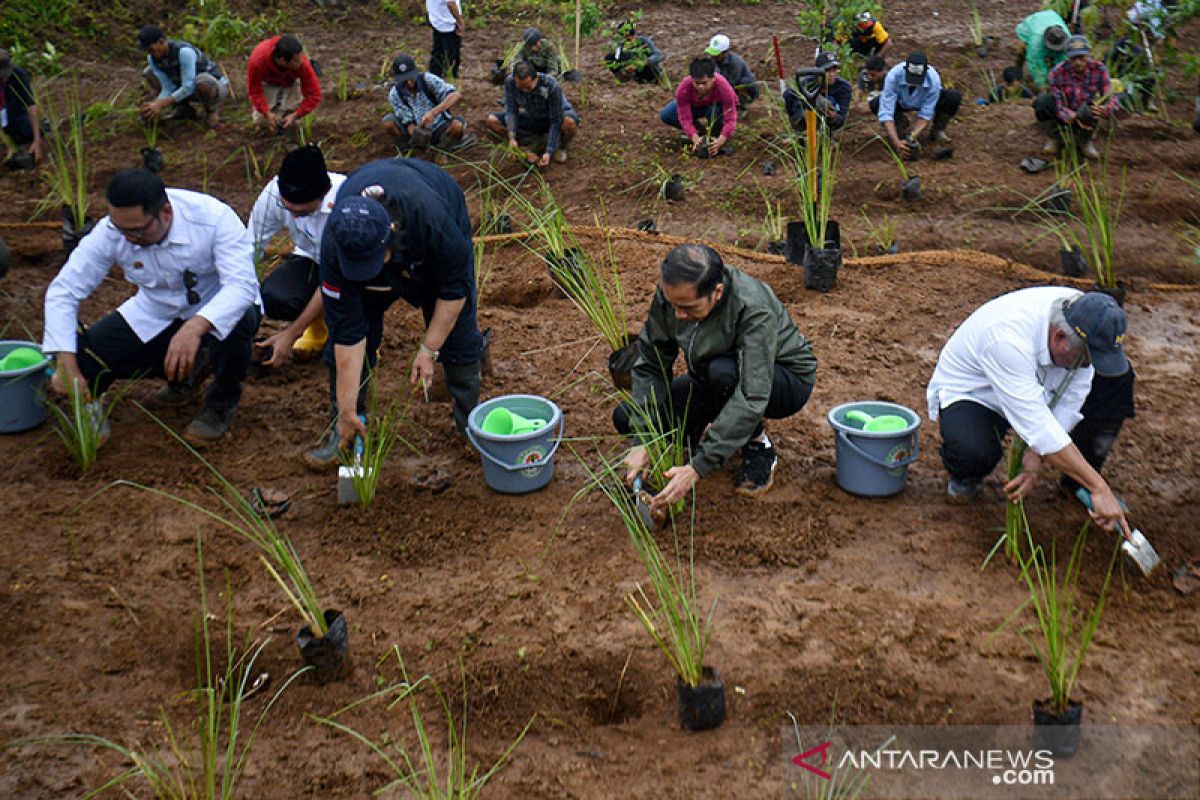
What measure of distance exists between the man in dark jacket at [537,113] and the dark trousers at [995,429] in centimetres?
477

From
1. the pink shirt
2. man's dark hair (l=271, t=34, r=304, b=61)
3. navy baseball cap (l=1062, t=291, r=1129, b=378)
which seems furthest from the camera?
the pink shirt

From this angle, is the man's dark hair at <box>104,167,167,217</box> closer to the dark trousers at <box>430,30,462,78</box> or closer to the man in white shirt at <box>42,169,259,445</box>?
the man in white shirt at <box>42,169,259,445</box>

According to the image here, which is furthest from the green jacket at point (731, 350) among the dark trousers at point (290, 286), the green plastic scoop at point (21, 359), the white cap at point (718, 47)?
the white cap at point (718, 47)

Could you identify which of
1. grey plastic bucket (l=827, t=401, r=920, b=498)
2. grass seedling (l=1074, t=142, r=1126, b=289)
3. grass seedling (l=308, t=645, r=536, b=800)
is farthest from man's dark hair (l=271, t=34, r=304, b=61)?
grass seedling (l=308, t=645, r=536, b=800)

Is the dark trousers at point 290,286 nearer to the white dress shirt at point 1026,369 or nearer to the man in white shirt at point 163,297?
the man in white shirt at point 163,297

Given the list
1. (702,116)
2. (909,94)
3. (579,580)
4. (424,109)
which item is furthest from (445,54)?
(579,580)

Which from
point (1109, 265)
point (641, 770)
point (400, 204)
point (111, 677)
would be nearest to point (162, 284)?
point (400, 204)

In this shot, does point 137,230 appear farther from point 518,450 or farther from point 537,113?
point 537,113

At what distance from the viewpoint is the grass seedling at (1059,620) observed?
2.62m

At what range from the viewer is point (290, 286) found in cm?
481

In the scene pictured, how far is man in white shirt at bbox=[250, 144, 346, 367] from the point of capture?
13.8 feet

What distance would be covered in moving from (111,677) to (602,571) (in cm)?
154

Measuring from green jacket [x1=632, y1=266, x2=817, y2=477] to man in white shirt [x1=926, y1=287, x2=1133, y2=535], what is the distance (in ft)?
1.92

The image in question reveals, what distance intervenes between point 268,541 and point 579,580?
3.74 ft
